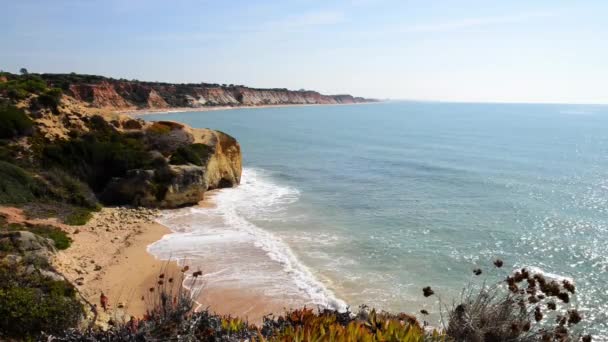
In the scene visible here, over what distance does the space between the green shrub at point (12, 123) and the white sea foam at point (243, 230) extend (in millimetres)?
9940

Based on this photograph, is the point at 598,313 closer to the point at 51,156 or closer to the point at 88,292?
the point at 88,292

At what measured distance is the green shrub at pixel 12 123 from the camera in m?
26.6

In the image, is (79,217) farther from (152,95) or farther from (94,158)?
(152,95)

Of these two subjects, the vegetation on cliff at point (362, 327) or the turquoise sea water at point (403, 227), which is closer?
the vegetation on cliff at point (362, 327)

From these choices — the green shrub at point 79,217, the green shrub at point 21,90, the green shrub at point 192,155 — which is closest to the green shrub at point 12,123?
the green shrub at point 21,90

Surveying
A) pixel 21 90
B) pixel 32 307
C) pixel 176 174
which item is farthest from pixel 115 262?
pixel 21 90

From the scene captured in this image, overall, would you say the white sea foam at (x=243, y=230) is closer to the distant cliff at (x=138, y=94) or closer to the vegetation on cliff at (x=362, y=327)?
the vegetation on cliff at (x=362, y=327)

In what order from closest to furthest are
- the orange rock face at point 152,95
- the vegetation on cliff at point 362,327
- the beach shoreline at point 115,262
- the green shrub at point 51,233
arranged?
the vegetation on cliff at point 362,327 < the beach shoreline at point 115,262 < the green shrub at point 51,233 < the orange rock face at point 152,95

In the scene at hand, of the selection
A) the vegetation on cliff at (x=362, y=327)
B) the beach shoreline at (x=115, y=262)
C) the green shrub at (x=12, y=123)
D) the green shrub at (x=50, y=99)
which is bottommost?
the beach shoreline at (x=115, y=262)

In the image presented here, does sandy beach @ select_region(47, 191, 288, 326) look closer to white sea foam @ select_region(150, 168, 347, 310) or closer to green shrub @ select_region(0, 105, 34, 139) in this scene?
white sea foam @ select_region(150, 168, 347, 310)

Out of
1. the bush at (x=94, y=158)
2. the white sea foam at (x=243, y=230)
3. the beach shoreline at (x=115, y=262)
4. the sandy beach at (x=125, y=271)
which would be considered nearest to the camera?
the sandy beach at (x=125, y=271)

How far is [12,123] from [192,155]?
10293 mm

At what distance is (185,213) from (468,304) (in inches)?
797

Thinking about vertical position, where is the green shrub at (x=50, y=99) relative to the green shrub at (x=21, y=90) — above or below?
below
